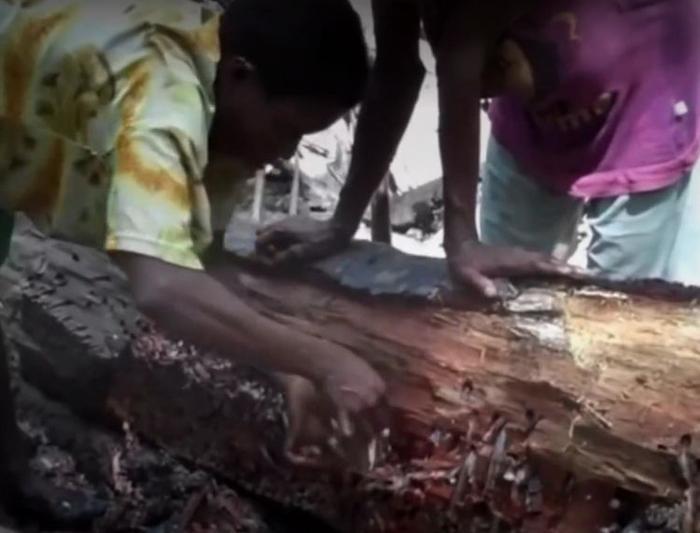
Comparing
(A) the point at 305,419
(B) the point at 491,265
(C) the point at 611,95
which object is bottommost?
(A) the point at 305,419

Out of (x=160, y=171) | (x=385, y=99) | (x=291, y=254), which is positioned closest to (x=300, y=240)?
(x=291, y=254)

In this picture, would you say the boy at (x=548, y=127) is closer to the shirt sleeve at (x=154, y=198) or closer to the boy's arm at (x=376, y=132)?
the boy's arm at (x=376, y=132)

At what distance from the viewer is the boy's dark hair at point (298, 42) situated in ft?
3.56

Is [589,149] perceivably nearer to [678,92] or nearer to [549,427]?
[678,92]

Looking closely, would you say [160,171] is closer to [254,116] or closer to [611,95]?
[254,116]

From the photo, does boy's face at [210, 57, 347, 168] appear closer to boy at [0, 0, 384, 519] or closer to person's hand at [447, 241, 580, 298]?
boy at [0, 0, 384, 519]

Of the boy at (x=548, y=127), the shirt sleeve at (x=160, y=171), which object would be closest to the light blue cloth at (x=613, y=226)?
the boy at (x=548, y=127)

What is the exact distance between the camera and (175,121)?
1037 mm

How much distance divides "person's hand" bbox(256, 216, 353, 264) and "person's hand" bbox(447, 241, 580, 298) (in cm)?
10

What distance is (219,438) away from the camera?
50.4 inches

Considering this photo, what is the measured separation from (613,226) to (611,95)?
0.09 metres

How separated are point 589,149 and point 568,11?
97 mm

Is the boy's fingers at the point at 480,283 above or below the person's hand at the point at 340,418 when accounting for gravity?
above

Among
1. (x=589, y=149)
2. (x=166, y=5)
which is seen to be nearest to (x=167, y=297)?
(x=166, y=5)
